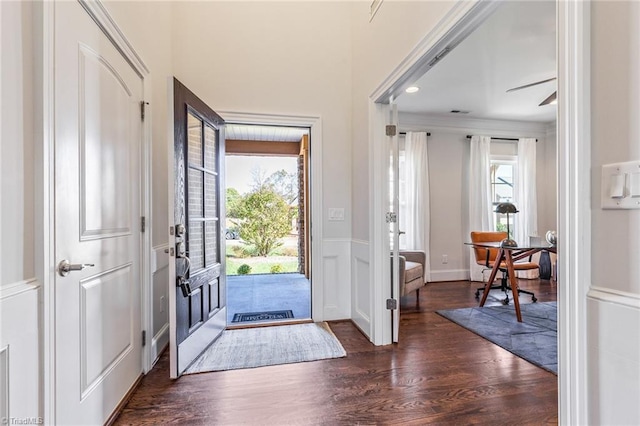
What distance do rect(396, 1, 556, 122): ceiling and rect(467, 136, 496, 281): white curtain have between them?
20.4 inches

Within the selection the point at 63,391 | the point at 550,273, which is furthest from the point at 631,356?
the point at 550,273

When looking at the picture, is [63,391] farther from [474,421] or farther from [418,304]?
[418,304]

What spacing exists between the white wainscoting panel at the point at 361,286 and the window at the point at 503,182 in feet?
11.6

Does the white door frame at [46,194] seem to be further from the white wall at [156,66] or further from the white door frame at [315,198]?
the white door frame at [315,198]

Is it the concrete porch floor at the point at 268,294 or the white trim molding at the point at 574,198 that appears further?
the concrete porch floor at the point at 268,294

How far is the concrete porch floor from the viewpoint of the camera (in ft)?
11.5

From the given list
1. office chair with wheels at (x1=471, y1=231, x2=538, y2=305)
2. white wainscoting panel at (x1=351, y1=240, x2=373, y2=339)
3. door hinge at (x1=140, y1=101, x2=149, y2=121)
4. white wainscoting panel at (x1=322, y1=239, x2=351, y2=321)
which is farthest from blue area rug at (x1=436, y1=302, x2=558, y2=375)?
door hinge at (x1=140, y1=101, x2=149, y2=121)

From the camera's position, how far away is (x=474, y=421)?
154 centimetres

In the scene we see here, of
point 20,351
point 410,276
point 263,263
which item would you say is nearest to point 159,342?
point 20,351

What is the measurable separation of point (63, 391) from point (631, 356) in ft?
6.50

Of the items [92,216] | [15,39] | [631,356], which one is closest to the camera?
[631,356]

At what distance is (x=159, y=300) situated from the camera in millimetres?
2309

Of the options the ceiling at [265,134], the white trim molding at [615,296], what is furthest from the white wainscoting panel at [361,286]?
the ceiling at [265,134]

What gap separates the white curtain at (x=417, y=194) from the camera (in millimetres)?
4648
